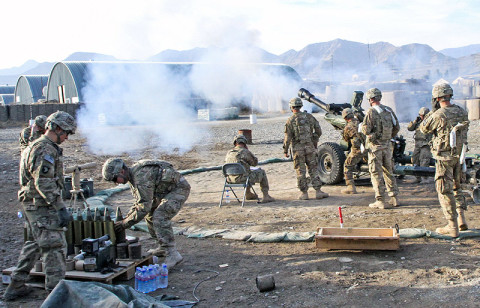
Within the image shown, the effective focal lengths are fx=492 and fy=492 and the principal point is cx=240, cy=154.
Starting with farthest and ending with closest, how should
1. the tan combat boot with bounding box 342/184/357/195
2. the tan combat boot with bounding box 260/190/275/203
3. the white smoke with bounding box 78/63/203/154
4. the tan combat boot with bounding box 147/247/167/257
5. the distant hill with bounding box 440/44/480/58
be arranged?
1. the distant hill with bounding box 440/44/480/58
2. the white smoke with bounding box 78/63/203/154
3. the tan combat boot with bounding box 342/184/357/195
4. the tan combat boot with bounding box 260/190/275/203
5. the tan combat boot with bounding box 147/247/167/257

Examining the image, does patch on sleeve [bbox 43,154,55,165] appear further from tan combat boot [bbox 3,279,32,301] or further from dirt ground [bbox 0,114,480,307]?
dirt ground [bbox 0,114,480,307]

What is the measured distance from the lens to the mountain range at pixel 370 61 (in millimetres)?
56531

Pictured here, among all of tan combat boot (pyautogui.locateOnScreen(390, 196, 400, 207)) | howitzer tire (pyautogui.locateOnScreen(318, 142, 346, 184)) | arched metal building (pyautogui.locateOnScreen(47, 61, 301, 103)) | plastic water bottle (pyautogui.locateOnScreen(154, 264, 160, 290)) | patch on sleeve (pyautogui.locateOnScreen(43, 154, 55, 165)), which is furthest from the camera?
arched metal building (pyautogui.locateOnScreen(47, 61, 301, 103))

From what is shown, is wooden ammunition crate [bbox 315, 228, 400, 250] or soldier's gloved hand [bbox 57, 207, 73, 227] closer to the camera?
soldier's gloved hand [bbox 57, 207, 73, 227]

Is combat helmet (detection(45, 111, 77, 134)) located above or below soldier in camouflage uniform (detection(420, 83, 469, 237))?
above

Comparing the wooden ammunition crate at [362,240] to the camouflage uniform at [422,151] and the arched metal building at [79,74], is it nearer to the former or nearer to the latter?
the camouflage uniform at [422,151]

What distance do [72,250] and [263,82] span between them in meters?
16.8

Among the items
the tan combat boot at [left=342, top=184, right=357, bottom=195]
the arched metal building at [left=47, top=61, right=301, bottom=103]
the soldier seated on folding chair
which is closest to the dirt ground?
the tan combat boot at [left=342, top=184, right=357, bottom=195]

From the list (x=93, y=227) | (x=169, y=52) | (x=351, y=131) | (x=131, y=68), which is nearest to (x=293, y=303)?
(x=93, y=227)

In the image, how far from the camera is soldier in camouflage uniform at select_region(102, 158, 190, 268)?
5523mm

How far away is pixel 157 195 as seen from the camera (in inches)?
237

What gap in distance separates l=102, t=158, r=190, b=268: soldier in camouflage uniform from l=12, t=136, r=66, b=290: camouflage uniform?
643 mm

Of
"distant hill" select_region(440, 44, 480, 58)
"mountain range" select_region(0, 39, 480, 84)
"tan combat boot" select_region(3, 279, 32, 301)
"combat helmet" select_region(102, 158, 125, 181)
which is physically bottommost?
"tan combat boot" select_region(3, 279, 32, 301)

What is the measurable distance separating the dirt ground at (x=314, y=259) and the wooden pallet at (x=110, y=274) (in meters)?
0.36
